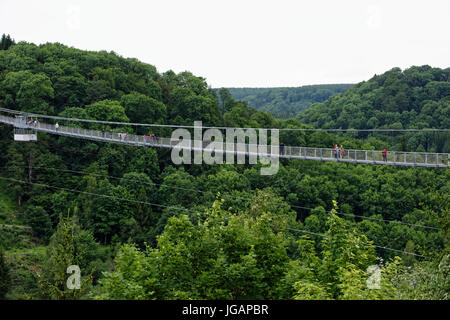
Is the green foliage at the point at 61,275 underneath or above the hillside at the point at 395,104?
underneath

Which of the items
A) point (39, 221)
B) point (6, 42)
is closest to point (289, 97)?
point (6, 42)

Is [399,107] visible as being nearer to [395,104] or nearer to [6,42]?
[395,104]

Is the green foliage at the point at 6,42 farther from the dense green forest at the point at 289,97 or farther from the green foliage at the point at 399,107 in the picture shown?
the dense green forest at the point at 289,97

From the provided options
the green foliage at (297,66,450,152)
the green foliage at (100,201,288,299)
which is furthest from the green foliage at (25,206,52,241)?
the green foliage at (297,66,450,152)

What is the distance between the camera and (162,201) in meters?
51.5

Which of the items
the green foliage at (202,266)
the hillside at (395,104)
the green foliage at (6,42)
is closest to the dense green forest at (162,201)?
the green foliage at (202,266)

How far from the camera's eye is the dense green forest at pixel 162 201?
1434 centimetres

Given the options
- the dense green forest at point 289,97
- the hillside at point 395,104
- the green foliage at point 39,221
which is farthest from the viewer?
the dense green forest at point 289,97

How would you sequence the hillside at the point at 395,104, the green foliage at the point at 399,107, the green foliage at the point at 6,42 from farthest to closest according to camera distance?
the hillside at the point at 395,104, the green foliage at the point at 399,107, the green foliage at the point at 6,42

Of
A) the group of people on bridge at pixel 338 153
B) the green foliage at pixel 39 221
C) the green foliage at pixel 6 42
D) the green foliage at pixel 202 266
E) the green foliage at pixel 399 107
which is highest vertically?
the green foliage at pixel 6 42

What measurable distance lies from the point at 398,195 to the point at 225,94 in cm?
3677

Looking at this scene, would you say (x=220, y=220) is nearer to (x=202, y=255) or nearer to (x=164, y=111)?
(x=202, y=255)

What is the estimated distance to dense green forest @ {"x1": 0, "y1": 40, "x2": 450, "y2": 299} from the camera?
1434cm
